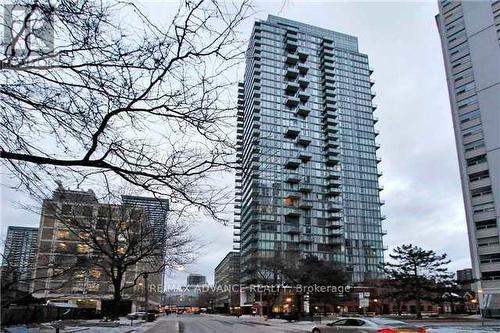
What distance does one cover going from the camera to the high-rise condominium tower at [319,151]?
120438 millimetres

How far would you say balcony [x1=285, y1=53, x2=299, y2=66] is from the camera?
13775 centimetres

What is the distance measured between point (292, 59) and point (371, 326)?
129388 mm

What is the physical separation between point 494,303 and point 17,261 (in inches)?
3092

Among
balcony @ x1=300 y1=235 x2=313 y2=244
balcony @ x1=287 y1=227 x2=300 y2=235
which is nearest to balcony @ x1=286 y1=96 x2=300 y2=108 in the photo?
balcony @ x1=287 y1=227 x2=300 y2=235

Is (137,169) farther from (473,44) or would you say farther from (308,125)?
(308,125)

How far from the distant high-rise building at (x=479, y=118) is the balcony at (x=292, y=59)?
55366 millimetres

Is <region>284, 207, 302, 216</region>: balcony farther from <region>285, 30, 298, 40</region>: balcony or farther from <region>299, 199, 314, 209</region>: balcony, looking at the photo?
<region>285, 30, 298, 40</region>: balcony

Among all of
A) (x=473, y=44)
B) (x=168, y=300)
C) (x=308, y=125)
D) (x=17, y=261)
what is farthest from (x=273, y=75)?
(x=17, y=261)

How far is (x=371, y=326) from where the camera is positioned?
53.2ft

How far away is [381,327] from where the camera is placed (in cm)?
1567

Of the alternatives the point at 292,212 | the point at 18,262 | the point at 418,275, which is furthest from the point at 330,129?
the point at 18,262

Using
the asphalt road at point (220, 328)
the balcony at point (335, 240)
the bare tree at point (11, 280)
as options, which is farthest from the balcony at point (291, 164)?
the balcony at point (335, 240)

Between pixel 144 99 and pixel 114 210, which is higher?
pixel 114 210

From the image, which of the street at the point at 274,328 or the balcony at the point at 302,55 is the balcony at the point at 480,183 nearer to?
the street at the point at 274,328
